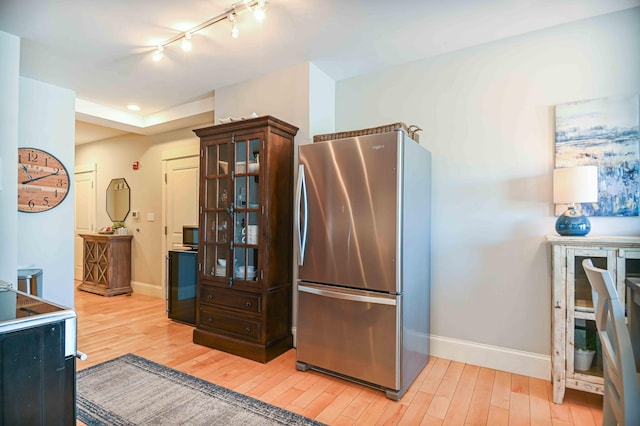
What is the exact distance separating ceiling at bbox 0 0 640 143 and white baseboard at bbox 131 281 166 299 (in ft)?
9.16

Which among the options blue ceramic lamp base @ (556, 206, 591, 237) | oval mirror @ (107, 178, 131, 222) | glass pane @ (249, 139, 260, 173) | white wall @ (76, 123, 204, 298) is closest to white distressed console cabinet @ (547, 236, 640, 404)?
blue ceramic lamp base @ (556, 206, 591, 237)

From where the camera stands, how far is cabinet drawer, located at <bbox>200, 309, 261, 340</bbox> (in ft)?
9.27

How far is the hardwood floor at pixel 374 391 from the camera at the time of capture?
6.51ft

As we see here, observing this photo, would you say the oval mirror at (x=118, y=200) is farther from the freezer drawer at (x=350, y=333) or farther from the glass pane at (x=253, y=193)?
the freezer drawer at (x=350, y=333)

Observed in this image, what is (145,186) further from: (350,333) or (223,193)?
(350,333)

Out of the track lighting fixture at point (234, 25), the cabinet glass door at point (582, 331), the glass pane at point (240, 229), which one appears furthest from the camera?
the glass pane at point (240, 229)

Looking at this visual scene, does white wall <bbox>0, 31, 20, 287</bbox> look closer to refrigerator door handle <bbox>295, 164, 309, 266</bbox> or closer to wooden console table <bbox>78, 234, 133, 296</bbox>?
refrigerator door handle <bbox>295, 164, 309, 266</bbox>

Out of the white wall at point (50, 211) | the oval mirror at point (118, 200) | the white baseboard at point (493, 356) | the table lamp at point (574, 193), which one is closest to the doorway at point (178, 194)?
the oval mirror at point (118, 200)

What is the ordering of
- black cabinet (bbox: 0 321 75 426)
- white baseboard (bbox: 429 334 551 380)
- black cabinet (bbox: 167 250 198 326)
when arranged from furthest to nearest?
black cabinet (bbox: 167 250 198 326)
white baseboard (bbox: 429 334 551 380)
black cabinet (bbox: 0 321 75 426)

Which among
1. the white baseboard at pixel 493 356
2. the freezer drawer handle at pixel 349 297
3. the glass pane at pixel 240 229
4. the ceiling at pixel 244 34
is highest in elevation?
the ceiling at pixel 244 34

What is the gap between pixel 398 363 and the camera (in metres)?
2.16

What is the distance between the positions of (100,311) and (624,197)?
524 centimetres

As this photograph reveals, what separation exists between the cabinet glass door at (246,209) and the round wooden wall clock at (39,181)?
1.99m

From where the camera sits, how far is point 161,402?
6.95ft
